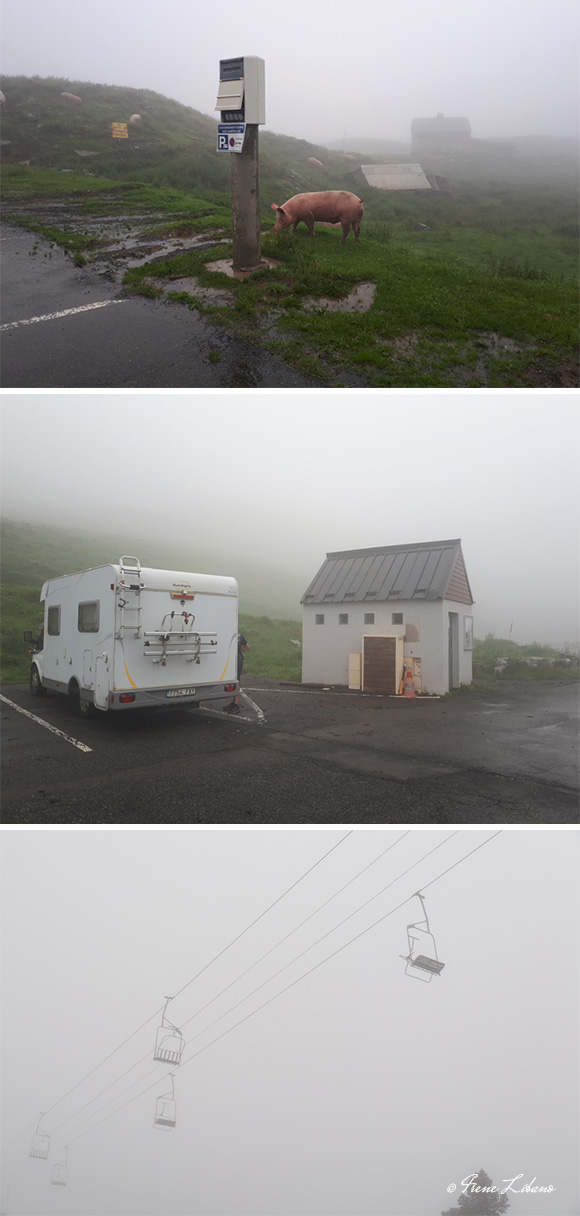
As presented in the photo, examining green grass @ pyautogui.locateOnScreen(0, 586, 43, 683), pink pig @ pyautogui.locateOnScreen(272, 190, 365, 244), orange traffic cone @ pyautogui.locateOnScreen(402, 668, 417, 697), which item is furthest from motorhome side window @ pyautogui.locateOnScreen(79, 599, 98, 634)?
pink pig @ pyautogui.locateOnScreen(272, 190, 365, 244)

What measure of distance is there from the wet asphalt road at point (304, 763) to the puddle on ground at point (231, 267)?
5335 mm

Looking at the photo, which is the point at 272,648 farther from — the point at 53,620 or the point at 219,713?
the point at 53,620

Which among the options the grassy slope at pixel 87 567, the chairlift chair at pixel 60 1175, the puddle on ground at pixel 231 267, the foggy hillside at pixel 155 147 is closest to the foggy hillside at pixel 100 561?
the grassy slope at pixel 87 567

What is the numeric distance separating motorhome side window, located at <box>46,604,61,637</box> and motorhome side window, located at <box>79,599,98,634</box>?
758mm

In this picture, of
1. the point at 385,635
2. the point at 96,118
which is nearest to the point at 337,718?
the point at 385,635

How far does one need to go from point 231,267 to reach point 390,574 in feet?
14.9

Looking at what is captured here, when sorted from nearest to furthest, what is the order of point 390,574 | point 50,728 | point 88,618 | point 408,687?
1. point 50,728
2. point 88,618
3. point 408,687
4. point 390,574

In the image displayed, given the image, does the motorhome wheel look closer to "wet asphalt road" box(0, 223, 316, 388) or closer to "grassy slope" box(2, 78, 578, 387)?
"wet asphalt road" box(0, 223, 316, 388)

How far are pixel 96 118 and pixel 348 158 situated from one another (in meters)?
5.52

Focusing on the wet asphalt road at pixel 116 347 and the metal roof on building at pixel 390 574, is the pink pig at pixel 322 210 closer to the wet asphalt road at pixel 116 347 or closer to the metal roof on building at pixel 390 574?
the wet asphalt road at pixel 116 347

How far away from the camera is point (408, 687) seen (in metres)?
7.59

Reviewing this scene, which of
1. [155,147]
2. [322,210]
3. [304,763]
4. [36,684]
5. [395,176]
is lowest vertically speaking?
[304,763]

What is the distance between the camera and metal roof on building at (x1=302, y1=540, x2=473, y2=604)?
7.59 metres

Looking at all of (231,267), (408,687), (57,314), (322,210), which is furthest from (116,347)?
(322,210)
